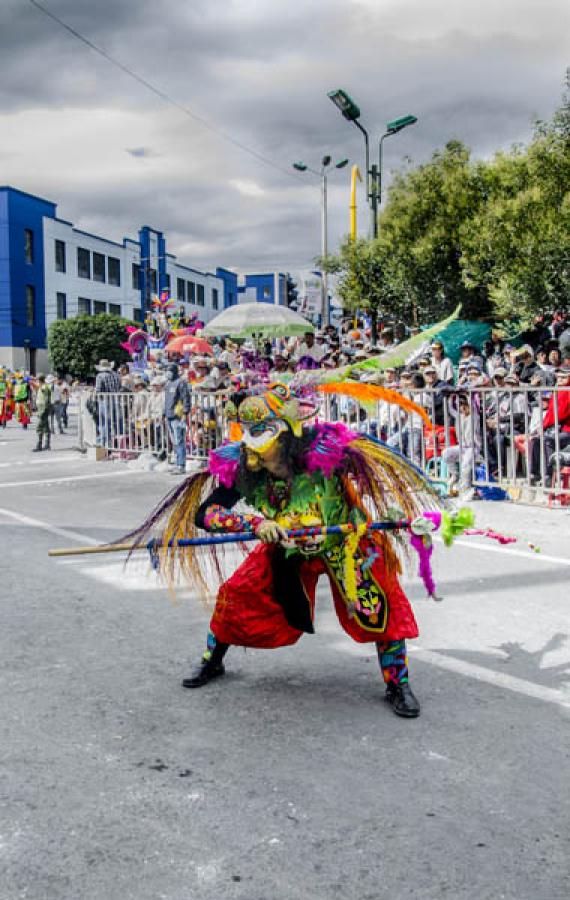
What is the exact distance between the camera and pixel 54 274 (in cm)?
5184

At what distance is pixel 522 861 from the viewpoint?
252 centimetres

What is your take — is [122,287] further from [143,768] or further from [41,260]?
[143,768]

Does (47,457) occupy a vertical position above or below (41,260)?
below

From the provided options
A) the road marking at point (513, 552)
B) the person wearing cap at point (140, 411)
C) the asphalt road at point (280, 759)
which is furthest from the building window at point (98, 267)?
the asphalt road at point (280, 759)

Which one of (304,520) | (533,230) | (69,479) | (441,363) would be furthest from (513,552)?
(533,230)

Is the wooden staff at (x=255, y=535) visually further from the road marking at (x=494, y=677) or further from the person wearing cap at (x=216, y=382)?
the person wearing cap at (x=216, y=382)

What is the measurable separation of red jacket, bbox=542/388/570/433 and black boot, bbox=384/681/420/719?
5849 mm

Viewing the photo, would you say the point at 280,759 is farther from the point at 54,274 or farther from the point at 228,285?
the point at 228,285

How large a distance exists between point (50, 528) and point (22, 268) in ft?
143

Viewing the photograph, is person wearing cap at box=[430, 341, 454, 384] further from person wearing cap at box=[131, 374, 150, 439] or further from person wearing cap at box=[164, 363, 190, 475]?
person wearing cap at box=[131, 374, 150, 439]

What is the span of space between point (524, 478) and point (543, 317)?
7174 mm

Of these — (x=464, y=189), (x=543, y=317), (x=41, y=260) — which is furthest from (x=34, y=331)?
(x=543, y=317)

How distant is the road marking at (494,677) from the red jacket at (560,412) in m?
5.09

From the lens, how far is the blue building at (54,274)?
47.6 metres
